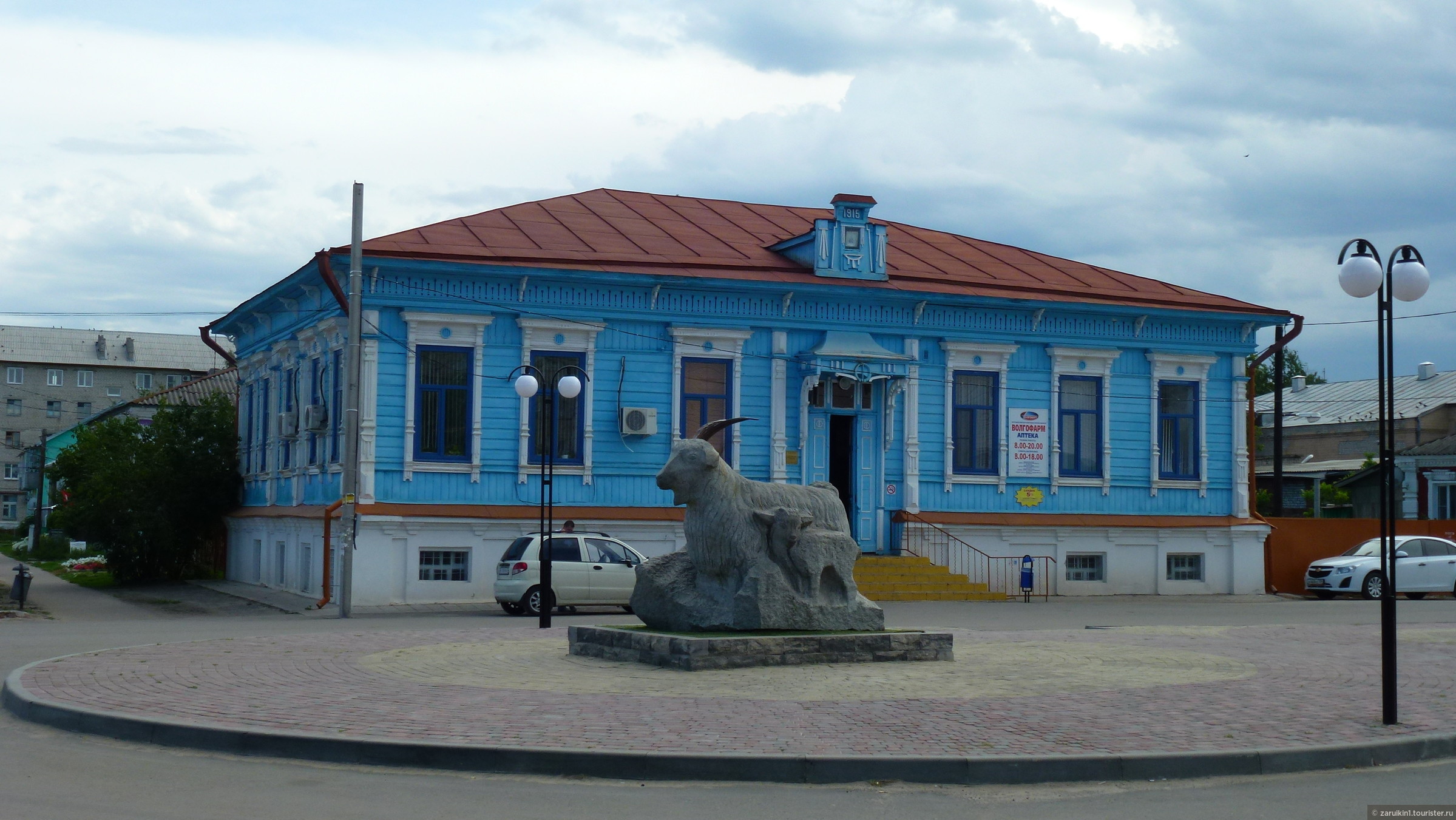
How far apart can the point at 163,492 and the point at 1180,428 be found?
22994 millimetres

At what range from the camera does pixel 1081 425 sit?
3131cm

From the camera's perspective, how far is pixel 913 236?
1364 inches

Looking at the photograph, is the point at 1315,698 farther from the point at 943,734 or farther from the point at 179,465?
the point at 179,465

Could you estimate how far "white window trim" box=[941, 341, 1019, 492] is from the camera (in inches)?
1187

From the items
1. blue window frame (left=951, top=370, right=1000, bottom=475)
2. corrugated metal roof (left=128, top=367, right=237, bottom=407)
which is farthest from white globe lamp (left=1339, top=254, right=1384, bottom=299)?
corrugated metal roof (left=128, top=367, right=237, bottom=407)

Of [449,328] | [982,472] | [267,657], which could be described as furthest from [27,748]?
[982,472]

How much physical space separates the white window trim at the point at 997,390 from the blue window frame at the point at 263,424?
1511cm

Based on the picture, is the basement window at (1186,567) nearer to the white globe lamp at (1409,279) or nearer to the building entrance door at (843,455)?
the building entrance door at (843,455)

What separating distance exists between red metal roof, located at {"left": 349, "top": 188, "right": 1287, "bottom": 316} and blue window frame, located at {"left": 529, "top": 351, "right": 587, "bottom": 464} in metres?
1.76

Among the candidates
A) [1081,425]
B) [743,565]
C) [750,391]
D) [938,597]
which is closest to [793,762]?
[743,565]

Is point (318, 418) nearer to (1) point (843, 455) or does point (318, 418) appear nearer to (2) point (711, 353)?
(2) point (711, 353)

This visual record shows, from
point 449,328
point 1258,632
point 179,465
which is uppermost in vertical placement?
point 449,328

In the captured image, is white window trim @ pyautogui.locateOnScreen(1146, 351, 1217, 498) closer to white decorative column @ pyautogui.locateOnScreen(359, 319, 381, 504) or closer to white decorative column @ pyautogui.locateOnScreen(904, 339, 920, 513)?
white decorative column @ pyautogui.locateOnScreen(904, 339, 920, 513)

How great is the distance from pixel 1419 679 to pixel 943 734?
6431mm
